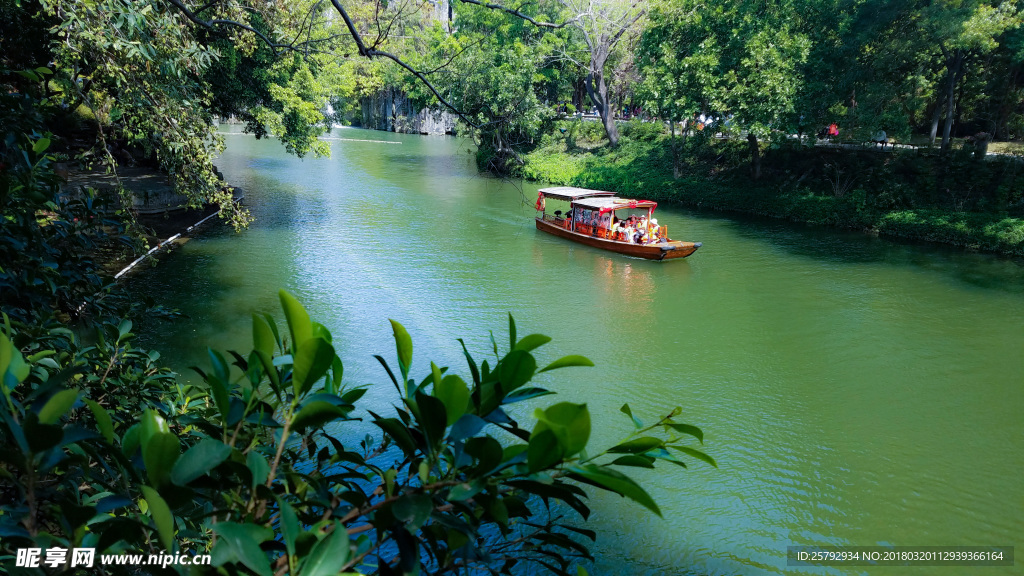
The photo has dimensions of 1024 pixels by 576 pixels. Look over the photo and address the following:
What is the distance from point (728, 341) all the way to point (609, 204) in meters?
6.23

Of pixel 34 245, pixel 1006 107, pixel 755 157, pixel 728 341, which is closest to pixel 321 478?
pixel 34 245

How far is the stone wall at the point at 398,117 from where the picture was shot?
46.7 m

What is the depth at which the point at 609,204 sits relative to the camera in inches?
594

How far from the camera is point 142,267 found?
11117mm

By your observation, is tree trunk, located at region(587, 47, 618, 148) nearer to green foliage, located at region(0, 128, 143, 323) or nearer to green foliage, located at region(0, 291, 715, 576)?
green foliage, located at region(0, 128, 143, 323)

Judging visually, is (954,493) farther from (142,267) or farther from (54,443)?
(142,267)

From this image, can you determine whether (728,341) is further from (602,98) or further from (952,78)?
(602,98)

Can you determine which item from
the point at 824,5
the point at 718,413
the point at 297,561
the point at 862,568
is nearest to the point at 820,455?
the point at 718,413

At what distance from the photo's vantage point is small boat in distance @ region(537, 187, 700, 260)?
1381 centimetres

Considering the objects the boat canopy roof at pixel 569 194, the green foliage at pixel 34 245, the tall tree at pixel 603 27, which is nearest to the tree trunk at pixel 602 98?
the tall tree at pixel 603 27

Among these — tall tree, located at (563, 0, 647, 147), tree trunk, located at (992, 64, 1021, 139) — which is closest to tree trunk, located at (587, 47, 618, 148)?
tall tree, located at (563, 0, 647, 147)

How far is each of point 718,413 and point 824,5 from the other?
13.9m

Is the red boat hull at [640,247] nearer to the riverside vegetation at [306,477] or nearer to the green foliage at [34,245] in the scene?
the green foliage at [34,245]

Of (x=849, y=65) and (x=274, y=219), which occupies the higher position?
(x=849, y=65)
